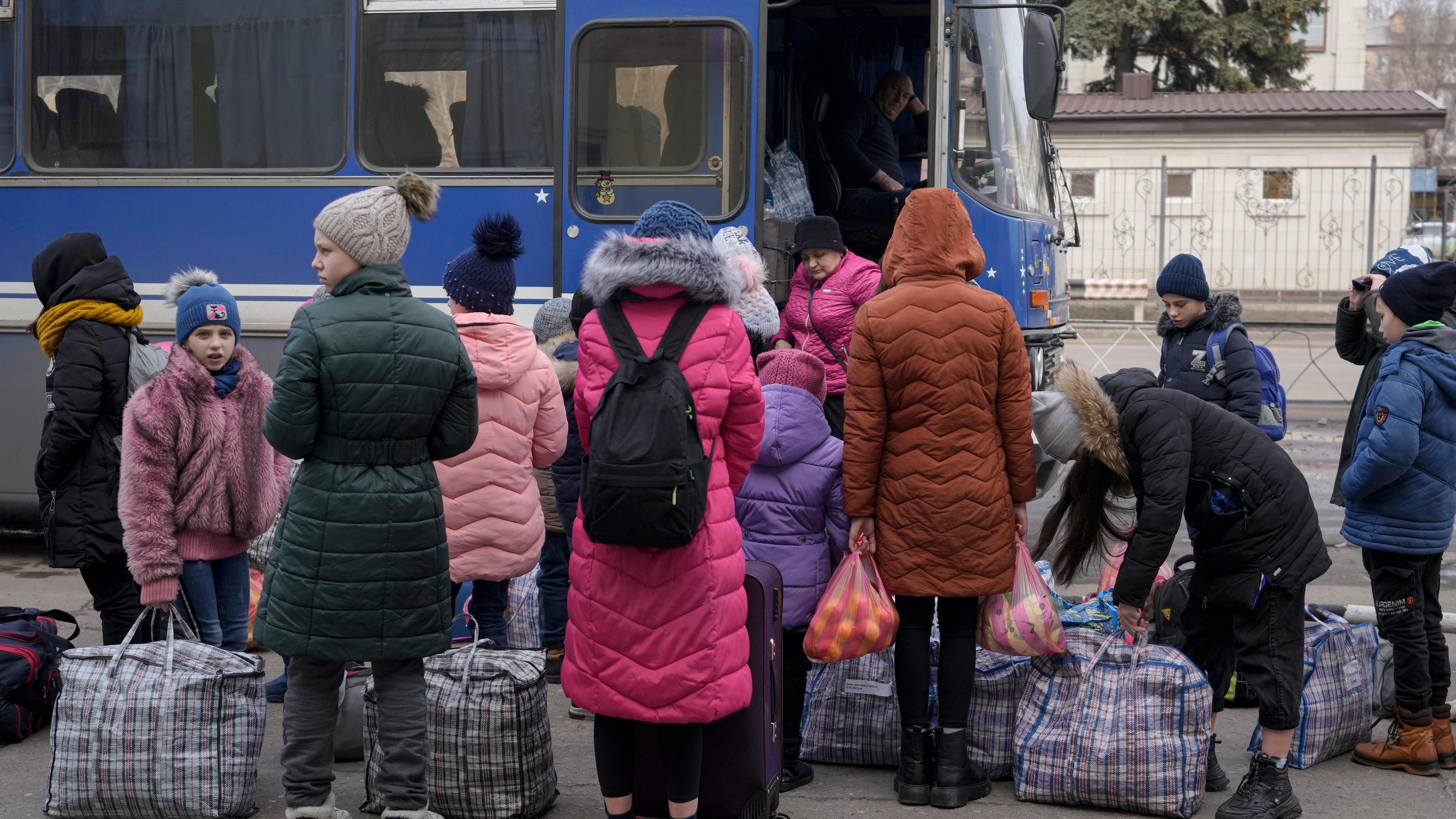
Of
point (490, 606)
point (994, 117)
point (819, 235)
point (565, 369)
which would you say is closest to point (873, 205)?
point (994, 117)

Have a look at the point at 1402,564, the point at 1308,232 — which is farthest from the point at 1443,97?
the point at 1402,564

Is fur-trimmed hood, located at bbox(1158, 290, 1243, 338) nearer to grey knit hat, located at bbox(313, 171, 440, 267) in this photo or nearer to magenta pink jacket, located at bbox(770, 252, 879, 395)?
magenta pink jacket, located at bbox(770, 252, 879, 395)

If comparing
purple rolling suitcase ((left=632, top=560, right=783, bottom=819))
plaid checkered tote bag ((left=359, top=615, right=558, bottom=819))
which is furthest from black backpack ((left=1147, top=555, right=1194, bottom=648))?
plaid checkered tote bag ((left=359, top=615, right=558, bottom=819))

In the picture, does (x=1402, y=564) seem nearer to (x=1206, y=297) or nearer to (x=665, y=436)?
(x=1206, y=297)

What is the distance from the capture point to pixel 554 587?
5.52 m

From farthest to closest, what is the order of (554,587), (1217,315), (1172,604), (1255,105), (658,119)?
(1255,105)
(658,119)
(1217,315)
(554,587)
(1172,604)

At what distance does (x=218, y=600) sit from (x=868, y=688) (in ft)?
7.62

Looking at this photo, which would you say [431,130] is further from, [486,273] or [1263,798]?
[1263,798]

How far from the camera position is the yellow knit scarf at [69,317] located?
4746mm

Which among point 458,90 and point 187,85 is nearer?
point 458,90

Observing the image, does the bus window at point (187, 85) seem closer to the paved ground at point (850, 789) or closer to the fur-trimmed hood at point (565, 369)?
the fur-trimmed hood at point (565, 369)

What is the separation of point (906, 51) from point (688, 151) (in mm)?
2218

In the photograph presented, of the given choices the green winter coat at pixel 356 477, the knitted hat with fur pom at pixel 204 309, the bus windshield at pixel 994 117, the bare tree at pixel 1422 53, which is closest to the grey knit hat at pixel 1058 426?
the green winter coat at pixel 356 477

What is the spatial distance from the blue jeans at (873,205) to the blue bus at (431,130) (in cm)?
8
